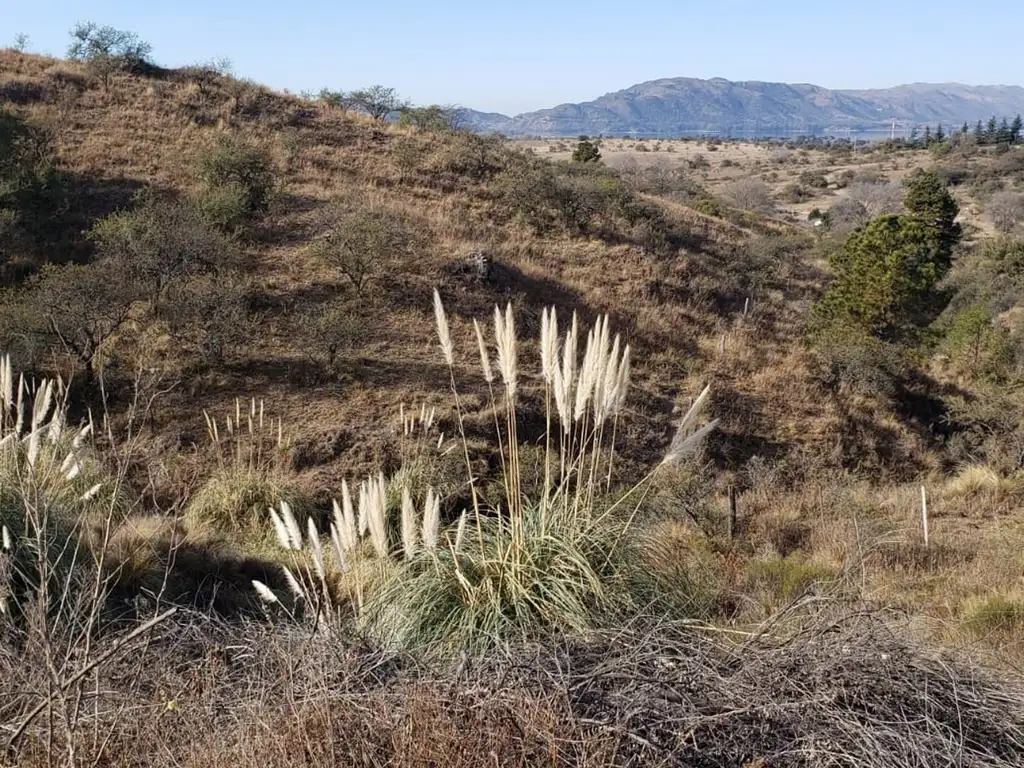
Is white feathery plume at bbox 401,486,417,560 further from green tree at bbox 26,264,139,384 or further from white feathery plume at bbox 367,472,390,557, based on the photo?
green tree at bbox 26,264,139,384

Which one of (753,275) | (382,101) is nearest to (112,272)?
(753,275)

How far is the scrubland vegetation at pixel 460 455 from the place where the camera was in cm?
256

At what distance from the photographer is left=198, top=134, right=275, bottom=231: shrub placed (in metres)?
17.3

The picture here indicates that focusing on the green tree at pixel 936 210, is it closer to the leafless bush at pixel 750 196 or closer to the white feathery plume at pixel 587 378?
the leafless bush at pixel 750 196

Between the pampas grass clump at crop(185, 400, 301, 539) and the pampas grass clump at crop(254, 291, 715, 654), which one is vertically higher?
the pampas grass clump at crop(254, 291, 715, 654)

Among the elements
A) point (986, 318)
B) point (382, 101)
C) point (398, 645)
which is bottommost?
point (986, 318)

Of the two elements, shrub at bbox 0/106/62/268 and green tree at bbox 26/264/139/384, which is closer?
green tree at bbox 26/264/139/384

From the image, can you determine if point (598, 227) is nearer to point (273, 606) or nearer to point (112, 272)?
point (112, 272)

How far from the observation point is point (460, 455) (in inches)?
430

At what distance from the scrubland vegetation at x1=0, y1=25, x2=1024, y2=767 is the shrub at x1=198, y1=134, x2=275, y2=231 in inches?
4.9

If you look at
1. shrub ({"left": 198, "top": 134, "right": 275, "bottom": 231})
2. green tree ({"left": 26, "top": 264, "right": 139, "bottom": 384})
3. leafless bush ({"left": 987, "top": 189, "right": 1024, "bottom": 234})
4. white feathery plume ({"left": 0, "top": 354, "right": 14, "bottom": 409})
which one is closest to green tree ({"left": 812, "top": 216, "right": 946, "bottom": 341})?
shrub ({"left": 198, "top": 134, "right": 275, "bottom": 231})

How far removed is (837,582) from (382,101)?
31.9 metres

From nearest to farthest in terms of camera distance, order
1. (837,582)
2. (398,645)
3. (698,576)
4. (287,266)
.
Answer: (398,645) → (837,582) → (698,576) → (287,266)

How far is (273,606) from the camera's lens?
5.21 meters
